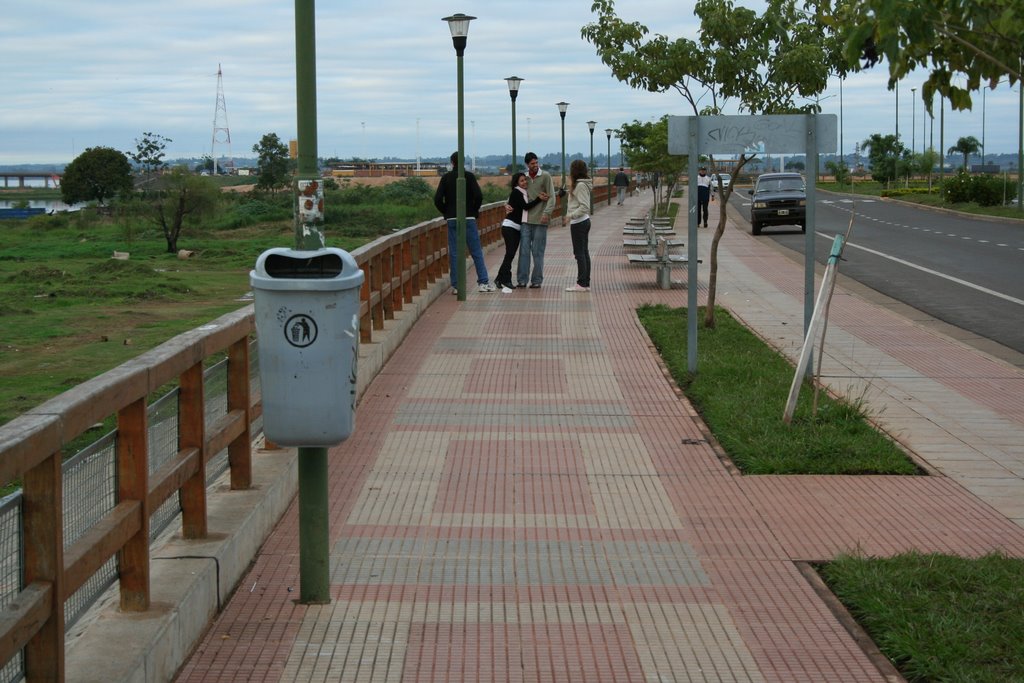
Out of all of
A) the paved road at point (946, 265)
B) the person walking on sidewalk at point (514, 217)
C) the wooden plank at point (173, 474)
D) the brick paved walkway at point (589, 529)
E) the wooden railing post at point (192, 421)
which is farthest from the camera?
the person walking on sidewalk at point (514, 217)

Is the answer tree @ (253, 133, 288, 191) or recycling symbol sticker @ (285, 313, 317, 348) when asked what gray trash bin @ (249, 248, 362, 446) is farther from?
tree @ (253, 133, 288, 191)

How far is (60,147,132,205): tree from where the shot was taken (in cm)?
9844

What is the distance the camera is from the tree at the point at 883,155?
107 metres

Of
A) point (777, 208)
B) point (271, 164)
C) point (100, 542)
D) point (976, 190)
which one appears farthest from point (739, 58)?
point (271, 164)

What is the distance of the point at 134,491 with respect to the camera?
4.68 m

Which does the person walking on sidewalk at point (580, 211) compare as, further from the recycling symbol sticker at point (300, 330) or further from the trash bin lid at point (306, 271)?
the recycling symbol sticker at point (300, 330)

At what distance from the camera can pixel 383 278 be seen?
1378cm

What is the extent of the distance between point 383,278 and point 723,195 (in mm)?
3920

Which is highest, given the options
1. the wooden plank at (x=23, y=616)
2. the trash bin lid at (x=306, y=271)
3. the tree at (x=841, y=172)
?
the tree at (x=841, y=172)

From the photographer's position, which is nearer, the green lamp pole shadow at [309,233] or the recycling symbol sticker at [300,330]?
the recycling symbol sticker at [300,330]

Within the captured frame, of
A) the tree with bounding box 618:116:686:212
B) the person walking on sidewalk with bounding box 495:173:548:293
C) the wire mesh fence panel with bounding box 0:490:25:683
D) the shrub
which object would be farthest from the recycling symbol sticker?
the shrub

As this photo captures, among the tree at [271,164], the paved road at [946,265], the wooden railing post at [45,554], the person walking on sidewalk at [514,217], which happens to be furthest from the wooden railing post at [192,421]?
the tree at [271,164]

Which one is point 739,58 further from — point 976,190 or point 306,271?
point 976,190

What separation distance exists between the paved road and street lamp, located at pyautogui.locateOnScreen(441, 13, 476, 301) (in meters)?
6.39
